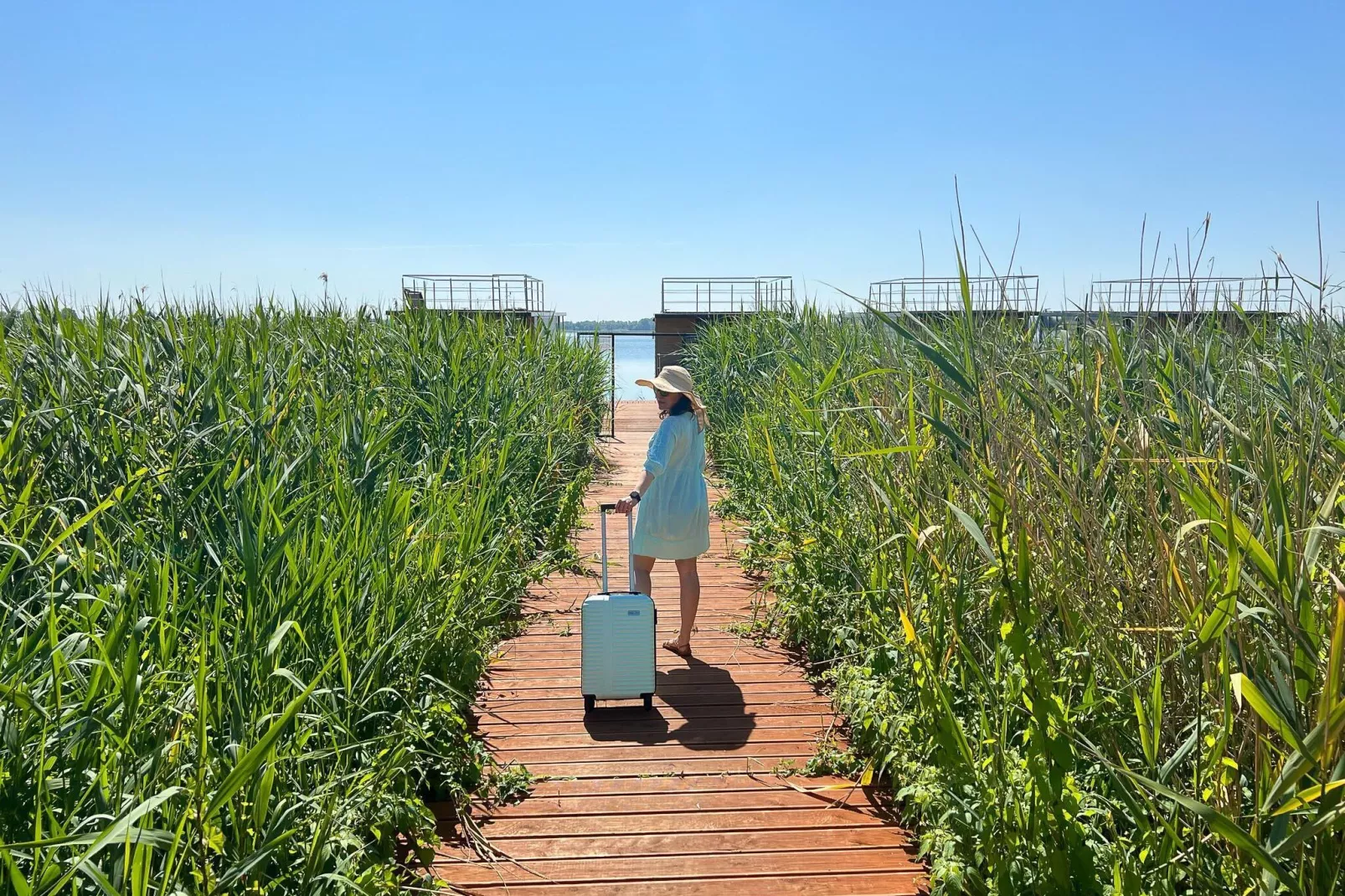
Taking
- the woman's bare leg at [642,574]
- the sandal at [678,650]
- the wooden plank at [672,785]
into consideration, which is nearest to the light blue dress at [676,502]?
the woman's bare leg at [642,574]

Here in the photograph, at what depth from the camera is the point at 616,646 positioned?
5.09 metres

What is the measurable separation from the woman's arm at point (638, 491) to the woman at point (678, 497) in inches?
2.0

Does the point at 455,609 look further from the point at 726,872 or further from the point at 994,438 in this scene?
the point at 994,438

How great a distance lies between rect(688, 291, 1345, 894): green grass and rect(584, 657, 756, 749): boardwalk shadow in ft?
1.77

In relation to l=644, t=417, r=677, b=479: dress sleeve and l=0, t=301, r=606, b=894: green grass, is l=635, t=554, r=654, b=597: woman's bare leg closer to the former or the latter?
l=644, t=417, r=677, b=479: dress sleeve

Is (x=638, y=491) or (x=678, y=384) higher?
(x=678, y=384)

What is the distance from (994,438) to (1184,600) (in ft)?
2.62

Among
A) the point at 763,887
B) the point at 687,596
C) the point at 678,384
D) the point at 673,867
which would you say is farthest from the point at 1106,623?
the point at 678,384

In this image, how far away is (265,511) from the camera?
3.34m

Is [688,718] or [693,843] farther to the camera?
[688,718]

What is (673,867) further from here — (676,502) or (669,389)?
(669,389)

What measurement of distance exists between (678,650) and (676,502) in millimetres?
Result: 818

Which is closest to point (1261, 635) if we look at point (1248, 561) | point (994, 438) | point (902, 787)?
point (1248, 561)

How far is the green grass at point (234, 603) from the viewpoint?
236cm
